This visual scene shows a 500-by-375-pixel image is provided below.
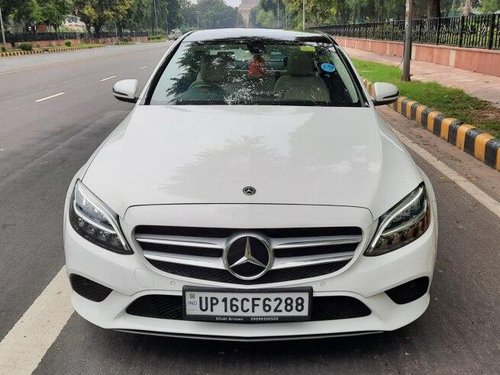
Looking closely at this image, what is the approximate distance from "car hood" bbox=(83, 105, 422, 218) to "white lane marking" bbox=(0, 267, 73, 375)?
0.70 metres

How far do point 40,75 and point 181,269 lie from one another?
55.6 feet

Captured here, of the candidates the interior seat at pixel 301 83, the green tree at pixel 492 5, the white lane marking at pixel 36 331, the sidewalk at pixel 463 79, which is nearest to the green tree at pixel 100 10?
the green tree at pixel 492 5

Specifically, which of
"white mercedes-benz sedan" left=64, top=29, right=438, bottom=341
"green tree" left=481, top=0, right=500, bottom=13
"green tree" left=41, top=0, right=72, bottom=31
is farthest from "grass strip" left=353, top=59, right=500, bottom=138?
"green tree" left=41, top=0, right=72, bottom=31

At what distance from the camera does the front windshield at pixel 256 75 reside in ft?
11.7

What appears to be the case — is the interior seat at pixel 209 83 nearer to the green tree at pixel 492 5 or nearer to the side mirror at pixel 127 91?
the side mirror at pixel 127 91

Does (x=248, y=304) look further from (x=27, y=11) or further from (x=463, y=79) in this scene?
(x=27, y=11)

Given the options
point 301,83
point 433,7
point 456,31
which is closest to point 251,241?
point 301,83

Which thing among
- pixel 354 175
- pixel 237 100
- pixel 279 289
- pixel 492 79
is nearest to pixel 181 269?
pixel 279 289

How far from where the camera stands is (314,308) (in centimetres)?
224

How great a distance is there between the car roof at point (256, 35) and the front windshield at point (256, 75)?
2.8 inches

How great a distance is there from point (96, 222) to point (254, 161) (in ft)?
2.32

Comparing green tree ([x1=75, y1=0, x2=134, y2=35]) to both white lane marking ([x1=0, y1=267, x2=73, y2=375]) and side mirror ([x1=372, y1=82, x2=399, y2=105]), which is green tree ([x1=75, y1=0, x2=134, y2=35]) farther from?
white lane marking ([x1=0, y1=267, x2=73, y2=375])

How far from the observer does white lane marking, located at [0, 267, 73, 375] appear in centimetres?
239

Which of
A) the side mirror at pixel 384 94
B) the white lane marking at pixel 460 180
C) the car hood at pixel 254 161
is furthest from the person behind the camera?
the white lane marking at pixel 460 180
